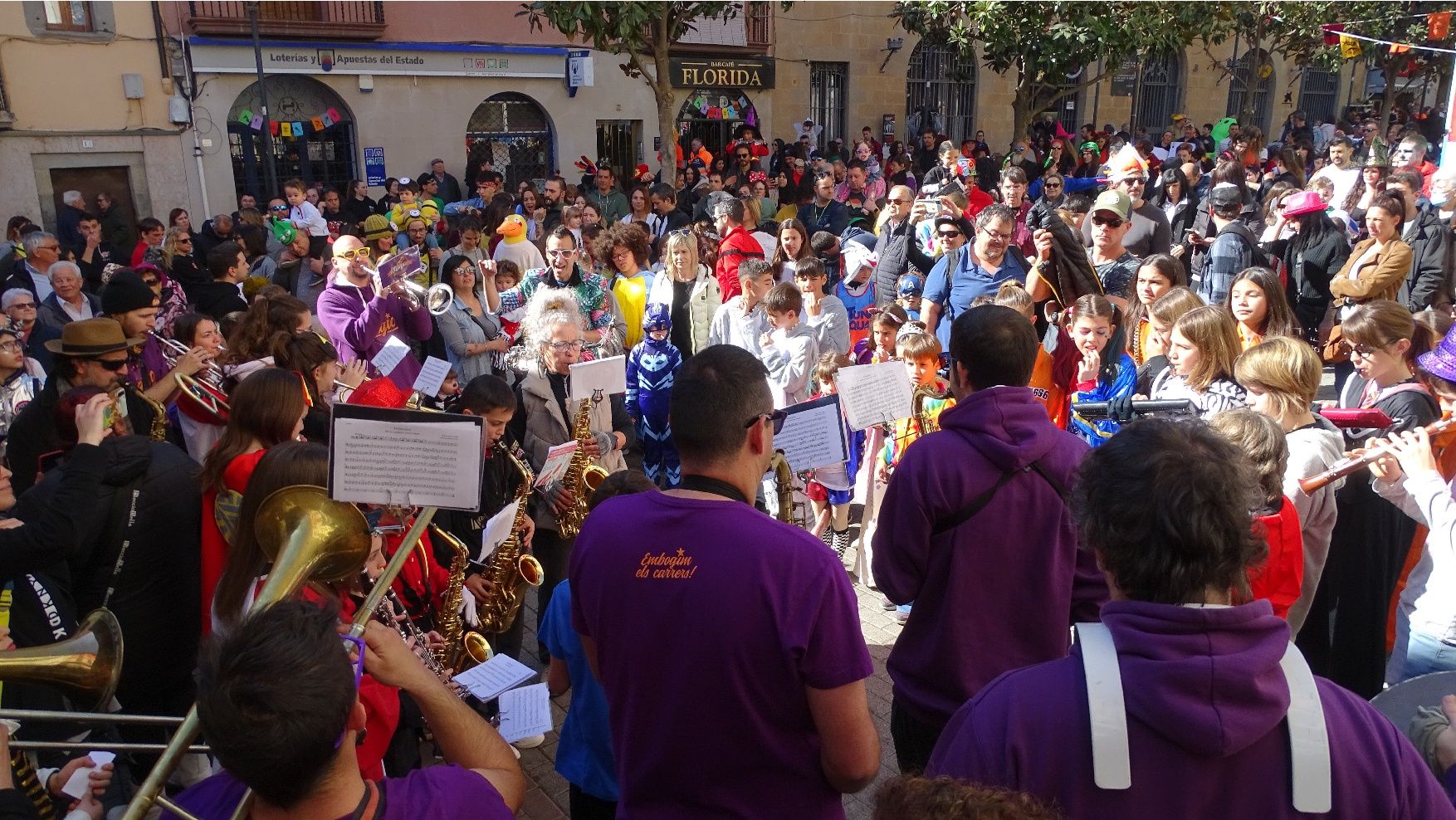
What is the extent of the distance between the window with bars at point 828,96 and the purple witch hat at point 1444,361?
1973 cm

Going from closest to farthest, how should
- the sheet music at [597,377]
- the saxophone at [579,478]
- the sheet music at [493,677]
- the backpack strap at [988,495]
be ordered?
the backpack strap at [988,495], the sheet music at [493,677], the saxophone at [579,478], the sheet music at [597,377]

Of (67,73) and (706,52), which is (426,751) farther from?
(706,52)

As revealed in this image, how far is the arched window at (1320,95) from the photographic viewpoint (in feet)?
99.5

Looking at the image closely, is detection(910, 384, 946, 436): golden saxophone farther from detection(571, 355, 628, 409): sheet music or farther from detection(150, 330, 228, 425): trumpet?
detection(150, 330, 228, 425): trumpet

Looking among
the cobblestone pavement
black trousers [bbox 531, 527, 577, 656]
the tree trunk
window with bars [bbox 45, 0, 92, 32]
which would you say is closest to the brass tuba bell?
the cobblestone pavement

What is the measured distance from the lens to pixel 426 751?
13.3 ft

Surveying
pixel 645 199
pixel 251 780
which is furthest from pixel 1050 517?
pixel 645 199

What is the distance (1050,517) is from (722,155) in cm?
1946

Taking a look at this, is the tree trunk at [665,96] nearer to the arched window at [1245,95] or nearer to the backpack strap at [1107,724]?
the backpack strap at [1107,724]

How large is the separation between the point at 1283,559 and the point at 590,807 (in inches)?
78.5

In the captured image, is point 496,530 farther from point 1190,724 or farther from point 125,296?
point 125,296

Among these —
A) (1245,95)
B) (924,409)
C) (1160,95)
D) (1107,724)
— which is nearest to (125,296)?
(924,409)

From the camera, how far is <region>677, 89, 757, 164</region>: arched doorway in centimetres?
2061

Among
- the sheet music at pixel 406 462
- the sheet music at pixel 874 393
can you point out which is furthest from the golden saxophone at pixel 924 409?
the sheet music at pixel 406 462
